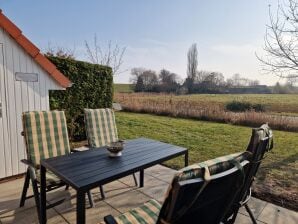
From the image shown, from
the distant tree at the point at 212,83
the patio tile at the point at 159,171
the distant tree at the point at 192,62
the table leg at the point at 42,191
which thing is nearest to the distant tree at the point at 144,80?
the distant tree at the point at 212,83

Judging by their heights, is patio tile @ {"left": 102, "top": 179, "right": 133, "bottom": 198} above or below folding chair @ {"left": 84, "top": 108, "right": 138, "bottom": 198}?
below

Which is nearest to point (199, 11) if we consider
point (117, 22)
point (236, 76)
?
point (117, 22)

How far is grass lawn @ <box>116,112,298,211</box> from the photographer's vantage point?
3.48 m

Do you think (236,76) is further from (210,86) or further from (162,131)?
(162,131)

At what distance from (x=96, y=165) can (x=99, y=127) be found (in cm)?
153

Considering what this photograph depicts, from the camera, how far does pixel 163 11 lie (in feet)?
23.1

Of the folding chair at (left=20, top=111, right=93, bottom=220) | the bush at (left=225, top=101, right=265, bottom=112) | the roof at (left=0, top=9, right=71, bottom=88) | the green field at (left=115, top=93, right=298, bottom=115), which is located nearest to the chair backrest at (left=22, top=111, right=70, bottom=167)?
the folding chair at (left=20, top=111, right=93, bottom=220)

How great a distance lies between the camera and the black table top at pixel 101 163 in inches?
74.0

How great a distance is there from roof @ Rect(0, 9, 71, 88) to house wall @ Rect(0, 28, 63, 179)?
7cm

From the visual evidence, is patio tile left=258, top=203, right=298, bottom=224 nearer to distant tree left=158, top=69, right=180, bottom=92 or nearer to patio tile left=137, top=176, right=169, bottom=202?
patio tile left=137, top=176, right=169, bottom=202

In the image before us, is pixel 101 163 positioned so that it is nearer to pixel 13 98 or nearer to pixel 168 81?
pixel 13 98

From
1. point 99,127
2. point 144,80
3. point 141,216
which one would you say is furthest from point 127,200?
point 144,80

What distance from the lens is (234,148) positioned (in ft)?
19.1

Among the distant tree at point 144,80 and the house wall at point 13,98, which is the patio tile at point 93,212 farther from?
the distant tree at point 144,80
